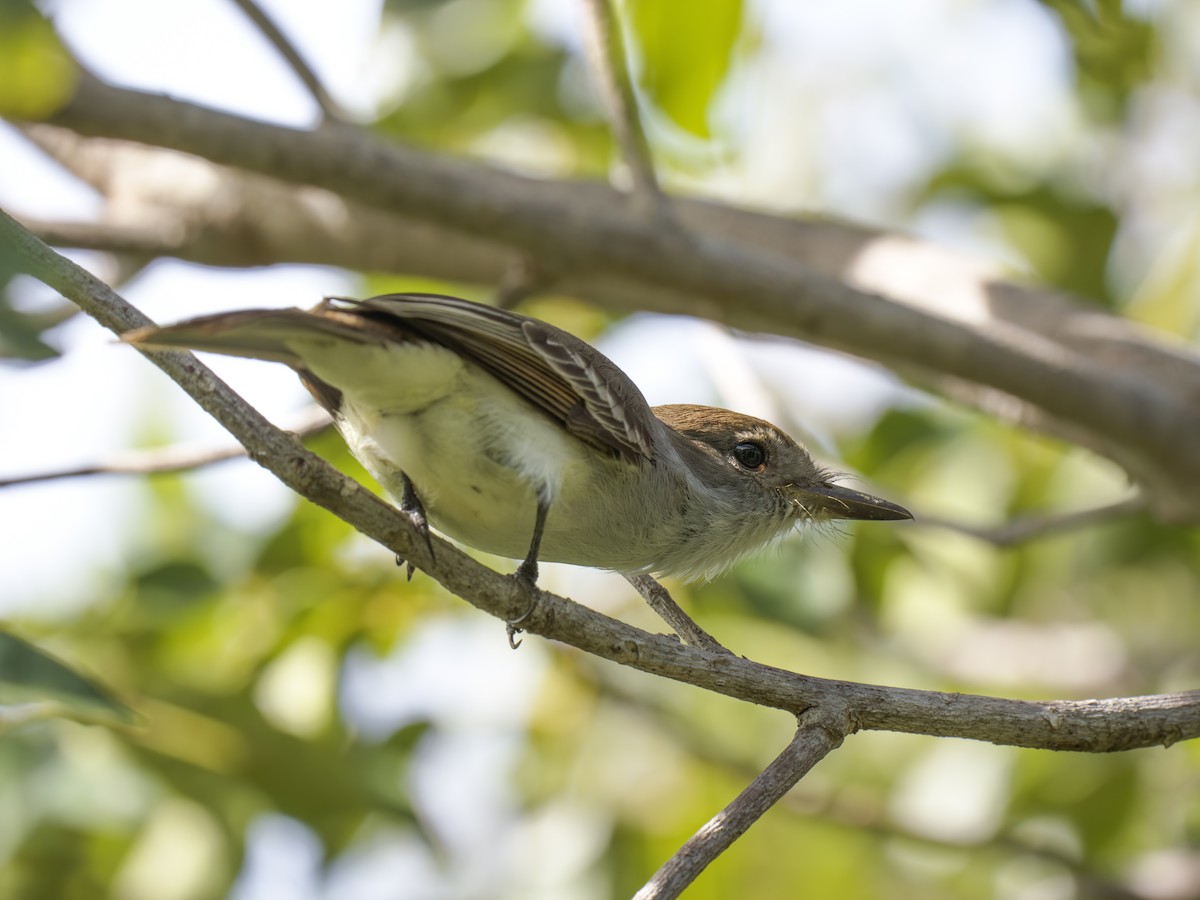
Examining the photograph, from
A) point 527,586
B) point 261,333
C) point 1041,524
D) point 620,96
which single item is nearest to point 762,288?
point 620,96

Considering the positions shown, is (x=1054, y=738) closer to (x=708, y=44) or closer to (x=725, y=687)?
(x=725, y=687)

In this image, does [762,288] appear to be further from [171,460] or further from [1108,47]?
[171,460]

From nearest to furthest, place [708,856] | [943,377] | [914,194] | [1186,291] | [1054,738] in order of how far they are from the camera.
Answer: [708,856] < [1054,738] < [943,377] < [1186,291] < [914,194]

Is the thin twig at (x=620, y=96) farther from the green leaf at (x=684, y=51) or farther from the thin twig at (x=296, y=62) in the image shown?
the thin twig at (x=296, y=62)

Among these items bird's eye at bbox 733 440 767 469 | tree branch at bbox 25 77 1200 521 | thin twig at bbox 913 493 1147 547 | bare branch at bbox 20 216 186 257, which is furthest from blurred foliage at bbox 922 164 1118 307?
bare branch at bbox 20 216 186 257

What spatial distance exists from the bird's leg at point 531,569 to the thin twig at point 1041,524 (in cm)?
183

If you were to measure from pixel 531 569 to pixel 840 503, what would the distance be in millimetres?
1389

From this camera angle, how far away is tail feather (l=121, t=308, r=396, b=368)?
2523mm

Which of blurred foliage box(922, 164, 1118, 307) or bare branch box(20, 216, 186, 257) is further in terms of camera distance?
blurred foliage box(922, 164, 1118, 307)

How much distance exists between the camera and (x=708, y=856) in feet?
8.37

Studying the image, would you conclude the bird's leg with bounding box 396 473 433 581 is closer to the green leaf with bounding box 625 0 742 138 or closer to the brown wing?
the brown wing

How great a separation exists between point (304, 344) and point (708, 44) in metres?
2.11

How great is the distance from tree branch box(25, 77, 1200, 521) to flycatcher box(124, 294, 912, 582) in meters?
0.97

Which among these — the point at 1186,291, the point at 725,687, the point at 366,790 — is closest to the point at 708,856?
the point at 725,687
